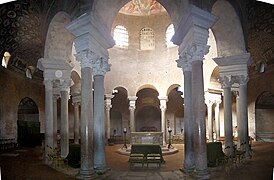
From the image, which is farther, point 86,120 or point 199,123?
point 86,120

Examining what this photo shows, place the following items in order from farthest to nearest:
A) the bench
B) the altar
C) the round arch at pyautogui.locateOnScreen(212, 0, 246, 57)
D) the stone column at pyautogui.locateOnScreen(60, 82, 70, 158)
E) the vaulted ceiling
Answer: the altar < the stone column at pyautogui.locateOnScreen(60, 82, 70, 158) < the vaulted ceiling < the round arch at pyautogui.locateOnScreen(212, 0, 246, 57) < the bench

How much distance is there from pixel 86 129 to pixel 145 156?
3.60 m

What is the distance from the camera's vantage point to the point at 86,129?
9.20 meters

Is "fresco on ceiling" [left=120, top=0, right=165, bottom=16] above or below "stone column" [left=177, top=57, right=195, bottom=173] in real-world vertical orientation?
above

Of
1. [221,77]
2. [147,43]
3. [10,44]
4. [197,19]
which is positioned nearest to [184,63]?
[197,19]

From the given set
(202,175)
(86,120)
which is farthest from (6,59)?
(202,175)

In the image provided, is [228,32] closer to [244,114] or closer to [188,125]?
[244,114]

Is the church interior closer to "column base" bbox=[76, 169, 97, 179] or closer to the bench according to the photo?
"column base" bbox=[76, 169, 97, 179]

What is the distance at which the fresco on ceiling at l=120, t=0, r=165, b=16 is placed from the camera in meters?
22.9

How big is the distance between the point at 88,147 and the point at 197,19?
5415 millimetres

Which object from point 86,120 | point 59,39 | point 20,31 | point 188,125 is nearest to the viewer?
point 86,120

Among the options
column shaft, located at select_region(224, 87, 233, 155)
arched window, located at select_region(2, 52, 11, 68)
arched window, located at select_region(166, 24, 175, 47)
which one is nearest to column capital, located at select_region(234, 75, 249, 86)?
column shaft, located at select_region(224, 87, 233, 155)

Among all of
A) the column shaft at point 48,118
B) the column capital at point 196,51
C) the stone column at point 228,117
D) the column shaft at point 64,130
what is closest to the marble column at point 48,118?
the column shaft at point 48,118

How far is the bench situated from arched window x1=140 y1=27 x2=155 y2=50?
43.1ft
